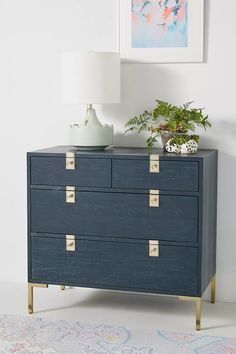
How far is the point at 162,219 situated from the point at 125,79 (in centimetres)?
88

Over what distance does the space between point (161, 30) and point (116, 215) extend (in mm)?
1032

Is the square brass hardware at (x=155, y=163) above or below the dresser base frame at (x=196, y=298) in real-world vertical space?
above

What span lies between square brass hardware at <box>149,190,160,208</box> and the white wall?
0.52 meters

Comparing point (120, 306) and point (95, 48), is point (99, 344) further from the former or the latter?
point (95, 48)

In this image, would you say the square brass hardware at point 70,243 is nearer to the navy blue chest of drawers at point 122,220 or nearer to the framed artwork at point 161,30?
the navy blue chest of drawers at point 122,220

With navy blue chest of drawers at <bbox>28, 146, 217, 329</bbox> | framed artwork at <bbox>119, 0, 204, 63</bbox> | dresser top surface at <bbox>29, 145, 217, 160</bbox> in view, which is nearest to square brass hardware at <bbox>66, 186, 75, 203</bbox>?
navy blue chest of drawers at <bbox>28, 146, 217, 329</bbox>

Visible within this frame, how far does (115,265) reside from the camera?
11.6ft

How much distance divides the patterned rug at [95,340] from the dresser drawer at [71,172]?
70 cm

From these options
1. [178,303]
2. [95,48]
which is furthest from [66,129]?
[178,303]

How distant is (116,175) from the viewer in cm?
347

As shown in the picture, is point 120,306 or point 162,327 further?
point 120,306

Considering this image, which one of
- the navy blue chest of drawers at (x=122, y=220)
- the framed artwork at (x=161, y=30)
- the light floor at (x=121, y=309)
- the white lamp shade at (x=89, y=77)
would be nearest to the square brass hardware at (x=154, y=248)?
the navy blue chest of drawers at (x=122, y=220)

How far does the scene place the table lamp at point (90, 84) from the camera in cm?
353

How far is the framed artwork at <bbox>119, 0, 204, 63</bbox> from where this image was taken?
12.2ft
